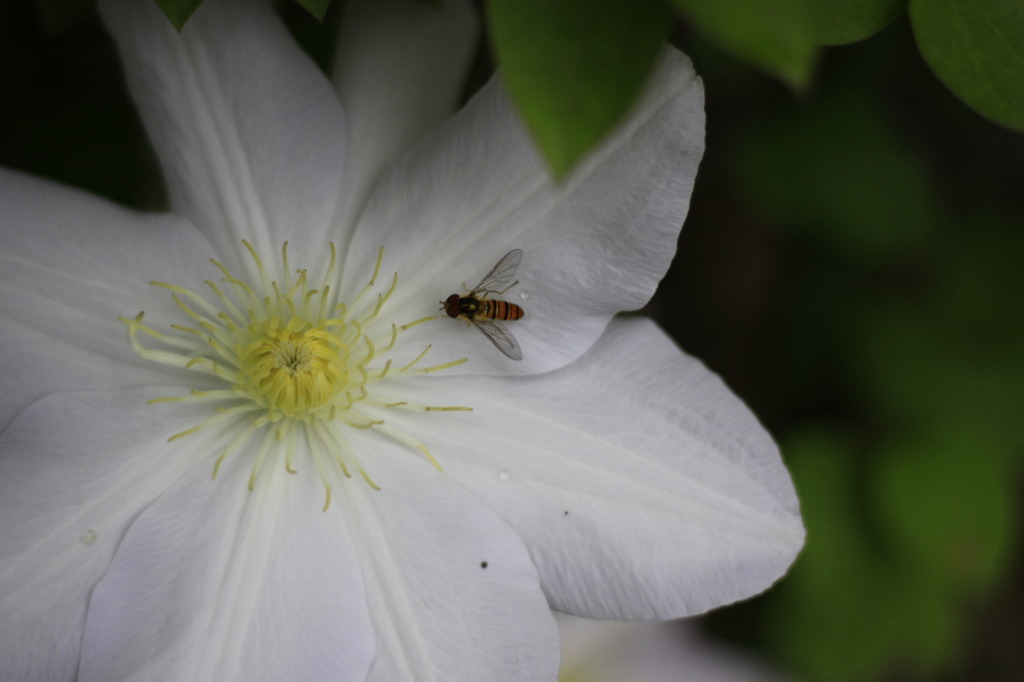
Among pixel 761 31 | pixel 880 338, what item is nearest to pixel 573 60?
pixel 761 31

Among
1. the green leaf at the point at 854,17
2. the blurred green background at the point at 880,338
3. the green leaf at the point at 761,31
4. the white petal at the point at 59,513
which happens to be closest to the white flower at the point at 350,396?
the white petal at the point at 59,513

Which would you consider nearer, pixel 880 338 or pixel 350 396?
pixel 350 396

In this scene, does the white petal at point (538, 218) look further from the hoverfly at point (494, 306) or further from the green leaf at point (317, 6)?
the green leaf at point (317, 6)

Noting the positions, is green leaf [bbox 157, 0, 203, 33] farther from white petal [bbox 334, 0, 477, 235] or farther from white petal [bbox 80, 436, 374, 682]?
white petal [bbox 80, 436, 374, 682]

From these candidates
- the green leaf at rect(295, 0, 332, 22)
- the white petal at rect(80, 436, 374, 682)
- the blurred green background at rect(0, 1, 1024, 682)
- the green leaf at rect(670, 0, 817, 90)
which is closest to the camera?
the green leaf at rect(670, 0, 817, 90)

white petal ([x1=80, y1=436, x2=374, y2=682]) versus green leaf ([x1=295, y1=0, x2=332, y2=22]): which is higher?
green leaf ([x1=295, y1=0, x2=332, y2=22])

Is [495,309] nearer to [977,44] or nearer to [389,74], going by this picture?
[389,74]

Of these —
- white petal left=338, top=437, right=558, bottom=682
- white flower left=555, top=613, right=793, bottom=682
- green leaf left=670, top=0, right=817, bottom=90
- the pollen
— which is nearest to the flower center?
the pollen
